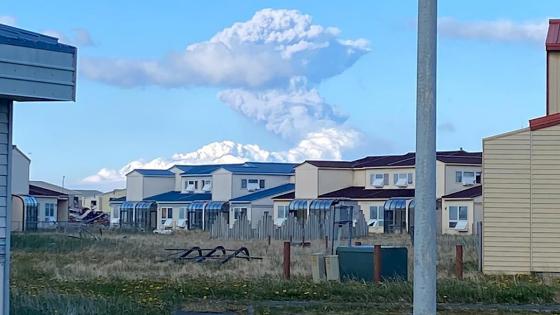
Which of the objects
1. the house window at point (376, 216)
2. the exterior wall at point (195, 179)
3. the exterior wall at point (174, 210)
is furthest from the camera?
the exterior wall at point (195, 179)

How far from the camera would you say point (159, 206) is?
323ft

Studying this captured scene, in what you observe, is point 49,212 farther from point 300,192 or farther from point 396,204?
point 396,204

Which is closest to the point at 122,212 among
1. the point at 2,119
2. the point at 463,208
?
the point at 463,208

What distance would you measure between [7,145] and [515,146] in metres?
17.7

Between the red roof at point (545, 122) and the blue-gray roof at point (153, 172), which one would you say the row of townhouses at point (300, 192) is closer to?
the blue-gray roof at point (153, 172)

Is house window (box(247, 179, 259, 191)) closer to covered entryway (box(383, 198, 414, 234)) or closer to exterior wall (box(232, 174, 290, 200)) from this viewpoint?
exterior wall (box(232, 174, 290, 200))

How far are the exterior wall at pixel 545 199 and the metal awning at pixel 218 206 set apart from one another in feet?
209

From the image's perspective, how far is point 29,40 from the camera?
13594mm

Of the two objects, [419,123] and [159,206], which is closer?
[419,123]

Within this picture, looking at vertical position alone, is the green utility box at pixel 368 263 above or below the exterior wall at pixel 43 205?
below

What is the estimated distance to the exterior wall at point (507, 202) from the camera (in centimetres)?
2850

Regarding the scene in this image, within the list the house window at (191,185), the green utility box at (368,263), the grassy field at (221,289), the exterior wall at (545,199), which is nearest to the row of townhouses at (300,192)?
the house window at (191,185)

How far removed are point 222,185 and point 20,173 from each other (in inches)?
805

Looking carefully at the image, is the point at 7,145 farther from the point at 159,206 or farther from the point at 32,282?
the point at 159,206
